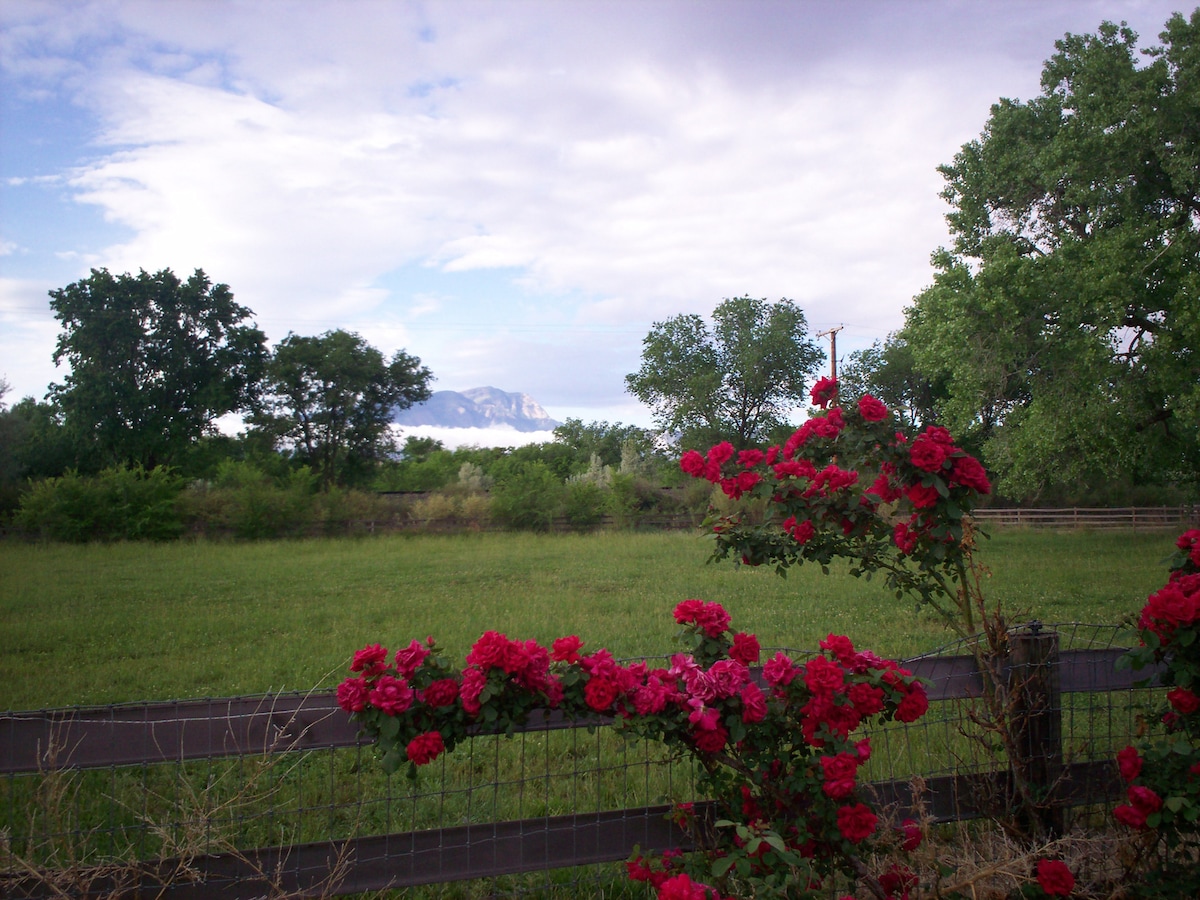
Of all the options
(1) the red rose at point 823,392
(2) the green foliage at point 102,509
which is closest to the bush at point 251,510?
(2) the green foliage at point 102,509

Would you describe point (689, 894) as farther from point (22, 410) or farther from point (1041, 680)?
point (22, 410)

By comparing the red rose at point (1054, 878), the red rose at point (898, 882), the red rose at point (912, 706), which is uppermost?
the red rose at point (912, 706)

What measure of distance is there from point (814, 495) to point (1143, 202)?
627 inches

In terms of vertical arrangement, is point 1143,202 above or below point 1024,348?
above

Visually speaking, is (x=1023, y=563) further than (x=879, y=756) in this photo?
Yes

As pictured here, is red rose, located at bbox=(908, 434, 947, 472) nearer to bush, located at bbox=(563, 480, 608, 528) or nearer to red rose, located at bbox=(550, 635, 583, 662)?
red rose, located at bbox=(550, 635, 583, 662)

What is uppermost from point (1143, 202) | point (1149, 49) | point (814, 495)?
point (1149, 49)

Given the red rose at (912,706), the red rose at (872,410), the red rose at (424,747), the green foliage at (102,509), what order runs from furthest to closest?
the green foliage at (102,509)
the red rose at (872,410)
the red rose at (912,706)
the red rose at (424,747)

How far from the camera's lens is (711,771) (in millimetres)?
2232

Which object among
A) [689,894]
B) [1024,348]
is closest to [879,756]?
[689,894]

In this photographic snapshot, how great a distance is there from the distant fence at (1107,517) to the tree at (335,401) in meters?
26.1

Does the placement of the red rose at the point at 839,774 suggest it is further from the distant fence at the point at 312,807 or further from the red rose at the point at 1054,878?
the red rose at the point at 1054,878

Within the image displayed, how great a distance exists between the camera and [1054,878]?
2.10 meters

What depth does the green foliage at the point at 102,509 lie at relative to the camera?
21172mm
